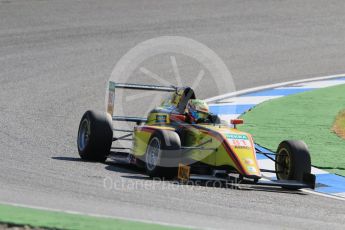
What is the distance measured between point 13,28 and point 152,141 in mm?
10691

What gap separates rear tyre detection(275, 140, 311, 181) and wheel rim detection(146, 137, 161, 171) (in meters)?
1.52

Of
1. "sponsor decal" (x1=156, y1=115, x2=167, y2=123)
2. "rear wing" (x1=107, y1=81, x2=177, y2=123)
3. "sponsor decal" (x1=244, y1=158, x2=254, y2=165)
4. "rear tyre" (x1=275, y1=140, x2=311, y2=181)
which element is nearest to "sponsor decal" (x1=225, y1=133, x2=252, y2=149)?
"sponsor decal" (x1=244, y1=158, x2=254, y2=165)

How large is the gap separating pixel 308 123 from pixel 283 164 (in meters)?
3.54

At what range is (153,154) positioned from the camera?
10.8 meters

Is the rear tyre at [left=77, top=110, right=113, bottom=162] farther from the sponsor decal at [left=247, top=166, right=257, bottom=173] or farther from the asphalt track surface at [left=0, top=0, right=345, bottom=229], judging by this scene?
the sponsor decal at [left=247, top=166, right=257, bottom=173]

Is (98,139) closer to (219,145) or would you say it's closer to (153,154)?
(153,154)

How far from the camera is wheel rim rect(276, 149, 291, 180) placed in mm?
11008

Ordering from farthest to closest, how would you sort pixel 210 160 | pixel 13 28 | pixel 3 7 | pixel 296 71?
1. pixel 3 7
2. pixel 13 28
3. pixel 296 71
4. pixel 210 160

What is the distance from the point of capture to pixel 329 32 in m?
22.4

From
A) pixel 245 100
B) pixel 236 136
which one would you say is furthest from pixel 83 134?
pixel 245 100

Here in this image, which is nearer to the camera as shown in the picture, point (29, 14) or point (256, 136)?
point (256, 136)

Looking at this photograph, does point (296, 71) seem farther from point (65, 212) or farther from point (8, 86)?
point (65, 212)

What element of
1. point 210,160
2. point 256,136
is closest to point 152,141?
point 210,160

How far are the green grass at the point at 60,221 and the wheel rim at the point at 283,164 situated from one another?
397cm
